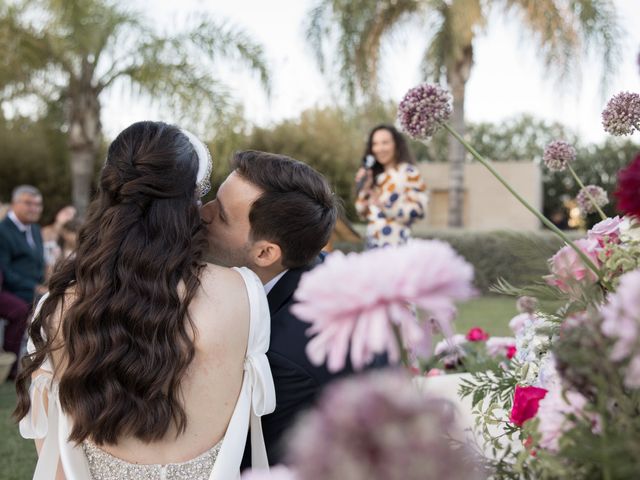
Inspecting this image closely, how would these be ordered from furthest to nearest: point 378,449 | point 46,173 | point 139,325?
point 46,173 < point 139,325 < point 378,449

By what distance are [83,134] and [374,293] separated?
503 inches

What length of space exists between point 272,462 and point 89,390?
1.66 ft

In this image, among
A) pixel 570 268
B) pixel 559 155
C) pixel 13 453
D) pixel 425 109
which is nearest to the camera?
pixel 570 268

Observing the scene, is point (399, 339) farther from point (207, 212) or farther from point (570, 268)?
point (207, 212)

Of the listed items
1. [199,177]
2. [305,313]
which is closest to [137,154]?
[199,177]

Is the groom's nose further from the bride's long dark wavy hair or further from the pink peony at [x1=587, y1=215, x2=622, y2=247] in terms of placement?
the pink peony at [x1=587, y1=215, x2=622, y2=247]

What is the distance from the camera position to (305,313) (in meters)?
0.58

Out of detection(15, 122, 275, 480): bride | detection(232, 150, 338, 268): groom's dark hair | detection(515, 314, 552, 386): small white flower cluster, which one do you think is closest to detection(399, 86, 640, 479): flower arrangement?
detection(515, 314, 552, 386): small white flower cluster

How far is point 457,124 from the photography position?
46.6 ft

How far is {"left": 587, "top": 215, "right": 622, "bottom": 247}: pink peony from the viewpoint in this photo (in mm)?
1094

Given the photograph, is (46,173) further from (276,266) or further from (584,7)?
(276,266)

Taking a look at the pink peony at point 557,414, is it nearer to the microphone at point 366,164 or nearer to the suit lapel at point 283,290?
the suit lapel at point 283,290

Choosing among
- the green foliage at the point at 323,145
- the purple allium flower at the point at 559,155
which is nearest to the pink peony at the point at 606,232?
the purple allium flower at the point at 559,155

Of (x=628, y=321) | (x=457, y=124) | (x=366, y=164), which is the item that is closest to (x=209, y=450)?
(x=628, y=321)
